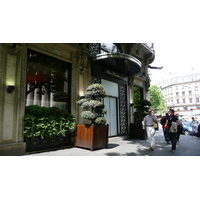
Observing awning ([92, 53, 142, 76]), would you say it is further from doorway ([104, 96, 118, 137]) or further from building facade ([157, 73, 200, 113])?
building facade ([157, 73, 200, 113])

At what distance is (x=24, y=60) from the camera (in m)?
6.03

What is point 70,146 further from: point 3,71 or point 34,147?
point 3,71

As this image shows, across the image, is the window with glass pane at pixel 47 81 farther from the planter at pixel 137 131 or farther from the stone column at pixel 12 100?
the planter at pixel 137 131

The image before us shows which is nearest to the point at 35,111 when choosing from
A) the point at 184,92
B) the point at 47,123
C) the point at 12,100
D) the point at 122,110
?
the point at 47,123

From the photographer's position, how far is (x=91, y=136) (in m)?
6.23

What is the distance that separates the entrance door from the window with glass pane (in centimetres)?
296

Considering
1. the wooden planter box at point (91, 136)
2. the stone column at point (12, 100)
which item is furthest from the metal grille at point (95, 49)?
the wooden planter box at point (91, 136)

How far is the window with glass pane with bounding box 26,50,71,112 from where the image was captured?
6.50 meters

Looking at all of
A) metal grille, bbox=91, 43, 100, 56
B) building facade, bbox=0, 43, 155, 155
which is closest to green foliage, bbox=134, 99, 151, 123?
building facade, bbox=0, 43, 155, 155

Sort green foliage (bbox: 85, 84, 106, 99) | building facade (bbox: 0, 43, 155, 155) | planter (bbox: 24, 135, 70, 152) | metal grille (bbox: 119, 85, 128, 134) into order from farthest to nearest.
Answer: metal grille (bbox: 119, 85, 128, 134) < green foliage (bbox: 85, 84, 106, 99) < planter (bbox: 24, 135, 70, 152) < building facade (bbox: 0, 43, 155, 155)

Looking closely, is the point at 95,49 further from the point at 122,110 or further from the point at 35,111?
the point at 35,111

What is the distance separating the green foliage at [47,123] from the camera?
18.7 ft

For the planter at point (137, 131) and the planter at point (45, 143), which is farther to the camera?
the planter at point (137, 131)
